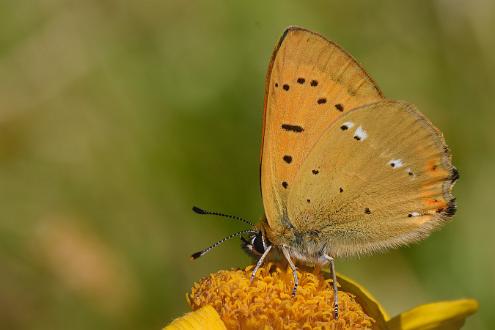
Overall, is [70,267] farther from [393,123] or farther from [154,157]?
[393,123]

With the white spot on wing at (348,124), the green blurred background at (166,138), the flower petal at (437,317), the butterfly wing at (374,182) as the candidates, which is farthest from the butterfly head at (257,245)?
the green blurred background at (166,138)

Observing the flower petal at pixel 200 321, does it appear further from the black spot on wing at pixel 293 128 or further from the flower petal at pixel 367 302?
the black spot on wing at pixel 293 128

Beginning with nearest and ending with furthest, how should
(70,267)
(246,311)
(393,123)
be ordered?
(246,311)
(393,123)
(70,267)

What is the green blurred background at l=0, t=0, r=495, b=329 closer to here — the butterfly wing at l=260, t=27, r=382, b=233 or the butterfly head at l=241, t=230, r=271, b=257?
the butterfly head at l=241, t=230, r=271, b=257

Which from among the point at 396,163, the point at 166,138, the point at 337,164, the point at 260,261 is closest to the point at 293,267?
the point at 260,261

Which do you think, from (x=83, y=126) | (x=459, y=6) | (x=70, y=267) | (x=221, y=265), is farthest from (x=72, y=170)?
(x=459, y=6)

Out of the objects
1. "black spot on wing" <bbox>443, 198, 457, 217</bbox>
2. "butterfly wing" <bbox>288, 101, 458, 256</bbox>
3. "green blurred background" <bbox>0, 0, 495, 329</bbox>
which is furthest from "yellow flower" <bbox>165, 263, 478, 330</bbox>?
"green blurred background" <bbox>0, 0, 495, 329</bbox>
